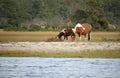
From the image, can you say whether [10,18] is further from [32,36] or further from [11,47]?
[11,47]

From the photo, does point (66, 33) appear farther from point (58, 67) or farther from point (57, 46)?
point (58, 67)

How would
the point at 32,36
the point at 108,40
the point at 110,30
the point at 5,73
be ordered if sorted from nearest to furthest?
the point at 5,73, the point at 108,40, the point at 32,36, the point at 110,30

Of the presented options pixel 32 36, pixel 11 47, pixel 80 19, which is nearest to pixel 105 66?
pixel 11 47

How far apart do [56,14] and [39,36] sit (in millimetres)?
7134

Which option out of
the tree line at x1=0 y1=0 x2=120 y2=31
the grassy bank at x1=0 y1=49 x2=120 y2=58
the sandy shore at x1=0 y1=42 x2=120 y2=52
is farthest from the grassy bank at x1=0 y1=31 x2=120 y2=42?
the grassy bank at x1=0 y1=49 x2=120 y2=58

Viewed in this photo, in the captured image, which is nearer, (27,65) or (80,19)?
(27,65)

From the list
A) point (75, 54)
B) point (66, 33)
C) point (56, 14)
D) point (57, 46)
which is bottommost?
point (75, 54)

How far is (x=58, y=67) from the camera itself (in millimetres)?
17219

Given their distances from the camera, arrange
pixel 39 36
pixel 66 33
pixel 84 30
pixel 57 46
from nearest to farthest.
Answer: pixel 57 46 < pixel 66 33 < pixel 84 30 < pixel 39 36

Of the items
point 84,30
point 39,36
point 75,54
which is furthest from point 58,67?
point 39,36

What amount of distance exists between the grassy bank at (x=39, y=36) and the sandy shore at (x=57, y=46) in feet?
5.28

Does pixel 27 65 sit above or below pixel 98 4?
below

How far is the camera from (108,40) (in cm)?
2520

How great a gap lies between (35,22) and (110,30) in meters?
5.46
